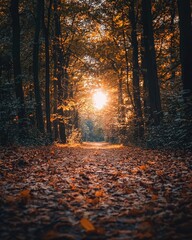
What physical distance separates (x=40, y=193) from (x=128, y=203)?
1.29 metres

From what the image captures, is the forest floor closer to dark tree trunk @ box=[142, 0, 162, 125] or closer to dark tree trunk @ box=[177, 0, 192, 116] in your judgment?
dark tree trunk @ box=[177, 0, 192, 116]

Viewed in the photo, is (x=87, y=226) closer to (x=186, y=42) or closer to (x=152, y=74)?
(x=186, y=42)

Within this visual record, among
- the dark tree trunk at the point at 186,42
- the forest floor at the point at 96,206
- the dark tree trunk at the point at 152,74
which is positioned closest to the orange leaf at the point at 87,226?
the forest floor at the point at 96,206

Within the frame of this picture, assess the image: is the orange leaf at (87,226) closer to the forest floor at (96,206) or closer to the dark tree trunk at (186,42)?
the forest floor at (96,206)

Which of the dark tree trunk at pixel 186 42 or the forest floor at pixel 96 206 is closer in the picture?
the forest floor at pixel 96 206

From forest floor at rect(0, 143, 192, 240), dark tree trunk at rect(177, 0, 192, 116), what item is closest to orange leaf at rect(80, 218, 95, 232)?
forest floor at rect(0, 143, 192, 240)

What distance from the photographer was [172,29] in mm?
17203

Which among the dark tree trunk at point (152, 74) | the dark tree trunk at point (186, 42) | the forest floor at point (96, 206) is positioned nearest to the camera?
the forest floor at point (96, 206)

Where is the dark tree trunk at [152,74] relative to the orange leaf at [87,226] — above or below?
above

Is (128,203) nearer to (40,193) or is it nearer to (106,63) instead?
(40,193)

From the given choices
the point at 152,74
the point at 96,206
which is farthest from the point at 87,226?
the point at 152,74

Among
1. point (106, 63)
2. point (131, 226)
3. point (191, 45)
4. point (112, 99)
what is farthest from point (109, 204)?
point (112, 99)

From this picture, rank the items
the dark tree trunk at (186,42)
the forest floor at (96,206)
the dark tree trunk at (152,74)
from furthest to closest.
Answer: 1. the dark tree trunk at (152,74)
2. the dark tree trunk at (186,42)
3. the forest floor at (96,206)

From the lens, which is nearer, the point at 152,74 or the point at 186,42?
the point at 186,42
